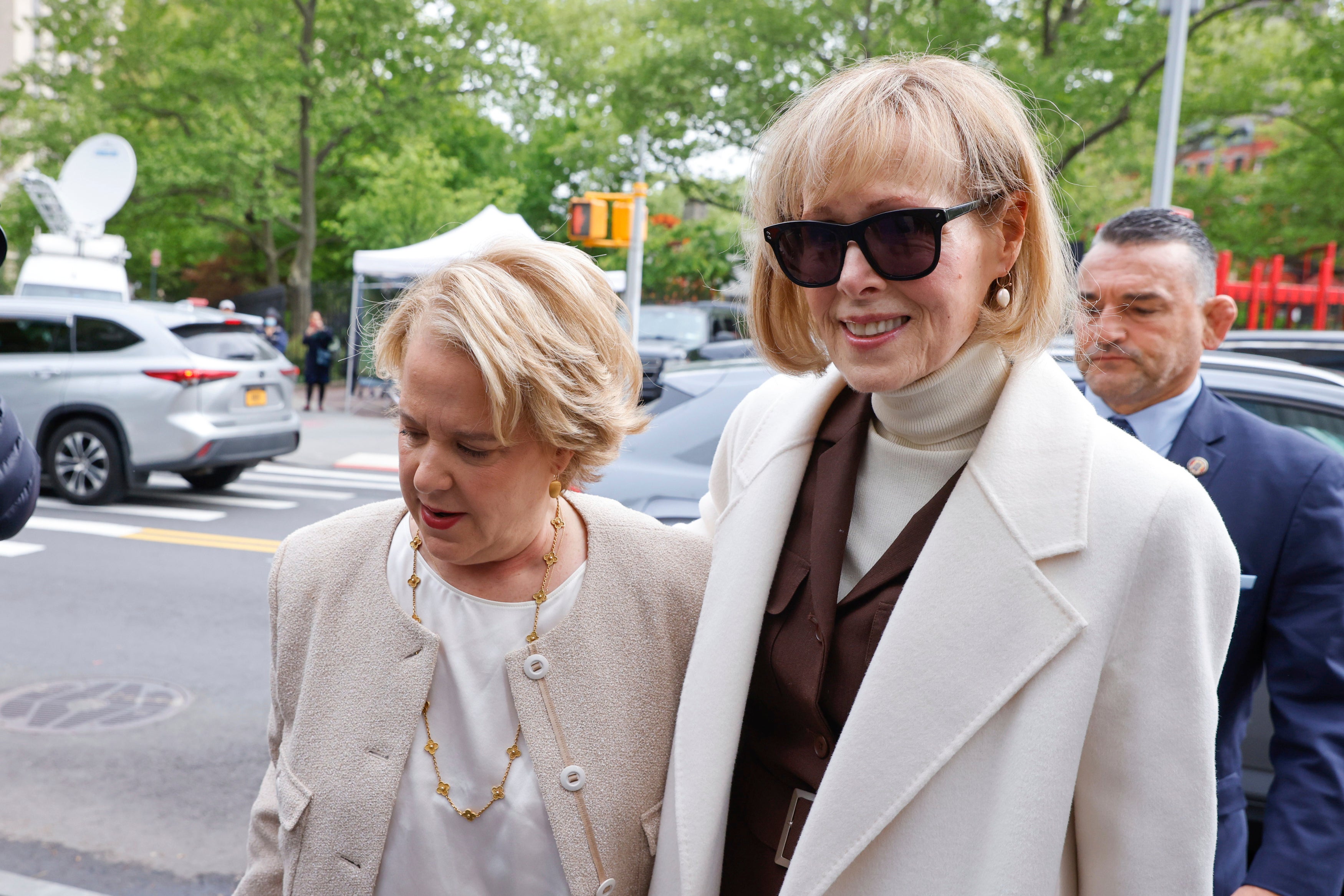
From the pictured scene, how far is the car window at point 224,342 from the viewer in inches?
390

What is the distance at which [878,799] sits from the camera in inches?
57.0

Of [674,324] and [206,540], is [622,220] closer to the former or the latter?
[206,540]

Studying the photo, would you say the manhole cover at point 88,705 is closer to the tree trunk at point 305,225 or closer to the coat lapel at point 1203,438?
the coat lapel at point 1203,438

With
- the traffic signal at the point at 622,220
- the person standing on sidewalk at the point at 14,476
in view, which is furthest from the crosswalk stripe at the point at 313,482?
the person standing on sidewalk at the point at 14,476

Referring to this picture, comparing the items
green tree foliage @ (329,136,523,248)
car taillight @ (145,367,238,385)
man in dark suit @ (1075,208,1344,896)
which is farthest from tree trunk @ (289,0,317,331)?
man in dark suit @ (1075,208,1344,896)

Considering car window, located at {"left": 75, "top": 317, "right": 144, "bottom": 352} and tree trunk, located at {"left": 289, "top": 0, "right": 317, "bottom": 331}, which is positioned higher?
tree trunk, located at {"left": 289, "top": 0, "right": 317, "bottom": 331}

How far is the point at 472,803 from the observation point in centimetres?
160

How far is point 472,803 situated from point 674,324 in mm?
17493

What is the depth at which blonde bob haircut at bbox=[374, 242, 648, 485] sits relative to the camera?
61.0 inches

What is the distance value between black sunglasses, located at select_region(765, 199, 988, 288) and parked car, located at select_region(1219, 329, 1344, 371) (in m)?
5.14

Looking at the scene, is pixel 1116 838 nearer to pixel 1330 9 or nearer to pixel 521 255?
pixel 521 255

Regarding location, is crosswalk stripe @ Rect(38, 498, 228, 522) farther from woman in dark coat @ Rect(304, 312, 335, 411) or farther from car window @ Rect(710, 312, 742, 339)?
car window @ Rect(710, 312, 742, 339)

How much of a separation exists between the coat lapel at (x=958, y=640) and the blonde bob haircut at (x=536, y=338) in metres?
0.54

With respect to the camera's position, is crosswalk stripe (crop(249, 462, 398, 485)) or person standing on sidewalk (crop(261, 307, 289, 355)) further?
person standing on sidewalk (crop(261, 307, 289, 355))
